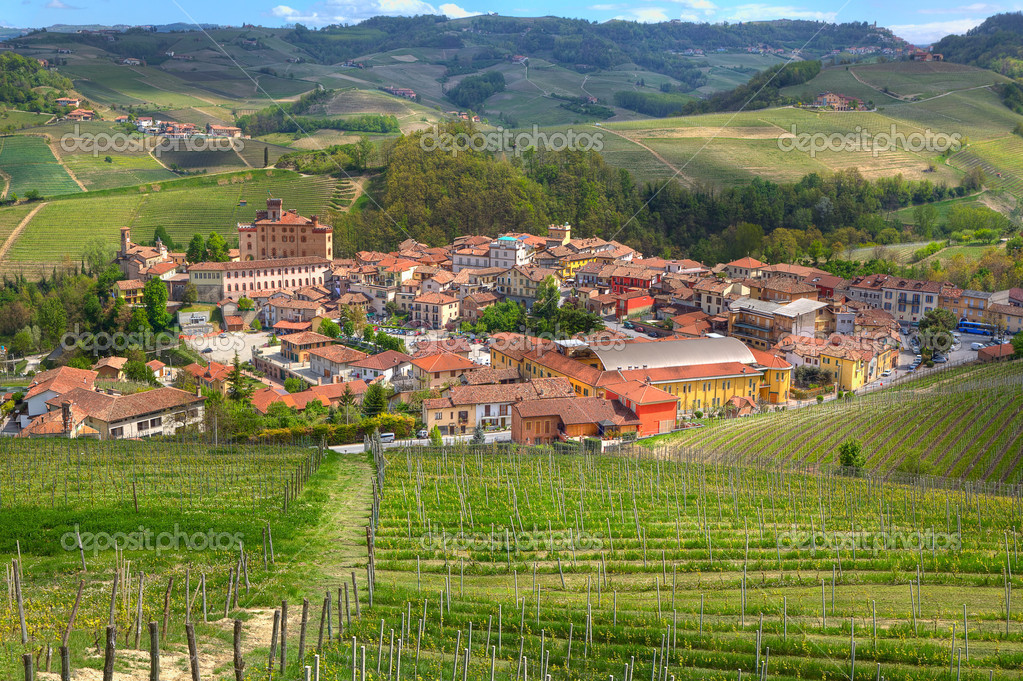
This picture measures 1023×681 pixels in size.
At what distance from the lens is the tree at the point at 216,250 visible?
4316 cm

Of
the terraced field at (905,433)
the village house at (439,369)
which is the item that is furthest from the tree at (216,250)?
the terraced field at (905,433)

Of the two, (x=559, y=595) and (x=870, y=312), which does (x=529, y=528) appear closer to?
(x=559, y=595)

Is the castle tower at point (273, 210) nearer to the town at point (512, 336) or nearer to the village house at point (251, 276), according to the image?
the town at point (512, 336)

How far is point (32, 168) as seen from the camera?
54.3m

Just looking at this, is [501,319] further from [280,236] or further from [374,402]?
[280,236]

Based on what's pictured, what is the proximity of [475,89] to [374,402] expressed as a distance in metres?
92.2

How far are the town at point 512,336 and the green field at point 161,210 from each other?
3.28 metres

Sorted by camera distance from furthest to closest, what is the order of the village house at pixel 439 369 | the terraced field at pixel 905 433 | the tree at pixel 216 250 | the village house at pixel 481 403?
the tree at pixel 216 250 < the village house at pixel 439 369 < the village house at pixel 481 403 < the terraced field at pixel 905 433

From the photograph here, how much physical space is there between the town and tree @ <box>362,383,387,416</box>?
0.80m

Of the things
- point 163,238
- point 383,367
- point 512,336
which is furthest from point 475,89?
point 383,367

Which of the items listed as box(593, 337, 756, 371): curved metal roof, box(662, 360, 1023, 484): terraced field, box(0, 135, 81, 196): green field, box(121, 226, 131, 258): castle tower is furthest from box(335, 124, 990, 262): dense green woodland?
box(662, 360, 1023, 484): terraced field

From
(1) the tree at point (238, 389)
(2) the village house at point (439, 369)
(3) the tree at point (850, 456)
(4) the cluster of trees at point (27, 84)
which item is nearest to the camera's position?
(3) the tree at point (850, 456)

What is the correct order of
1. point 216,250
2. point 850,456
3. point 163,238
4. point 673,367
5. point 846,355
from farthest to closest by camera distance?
point 163,238 < point 216,250 < point 846,355 < point 673,367 < point 850,456

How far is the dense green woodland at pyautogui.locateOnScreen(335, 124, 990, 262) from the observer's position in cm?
5197
